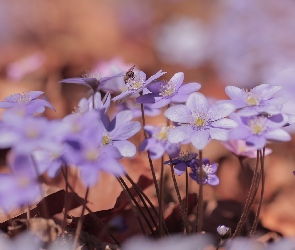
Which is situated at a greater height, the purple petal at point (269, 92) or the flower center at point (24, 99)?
the flower center at point (24, 99)

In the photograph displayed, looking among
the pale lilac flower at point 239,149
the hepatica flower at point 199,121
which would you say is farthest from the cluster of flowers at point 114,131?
the pale lilac flower at point 239,149

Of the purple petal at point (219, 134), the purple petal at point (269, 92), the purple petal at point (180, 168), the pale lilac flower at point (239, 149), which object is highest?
the purple petal at point (269, 92)

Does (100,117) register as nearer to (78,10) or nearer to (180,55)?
(180,55)

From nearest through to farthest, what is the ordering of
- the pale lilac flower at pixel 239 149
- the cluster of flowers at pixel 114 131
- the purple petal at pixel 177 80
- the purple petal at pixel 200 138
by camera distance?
the cluster of flowers at pixel 114 131, the purple petal at pixel 200 138, the purple petal at pixel 177 80, the pale lilac flower at pixel 239 149

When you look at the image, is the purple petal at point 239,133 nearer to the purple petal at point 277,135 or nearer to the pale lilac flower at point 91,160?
the purple petal at point 277,135

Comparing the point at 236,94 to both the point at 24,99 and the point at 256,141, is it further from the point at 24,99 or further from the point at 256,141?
the point at 24,99

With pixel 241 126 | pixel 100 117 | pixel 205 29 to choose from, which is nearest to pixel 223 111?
pixel 241 126
